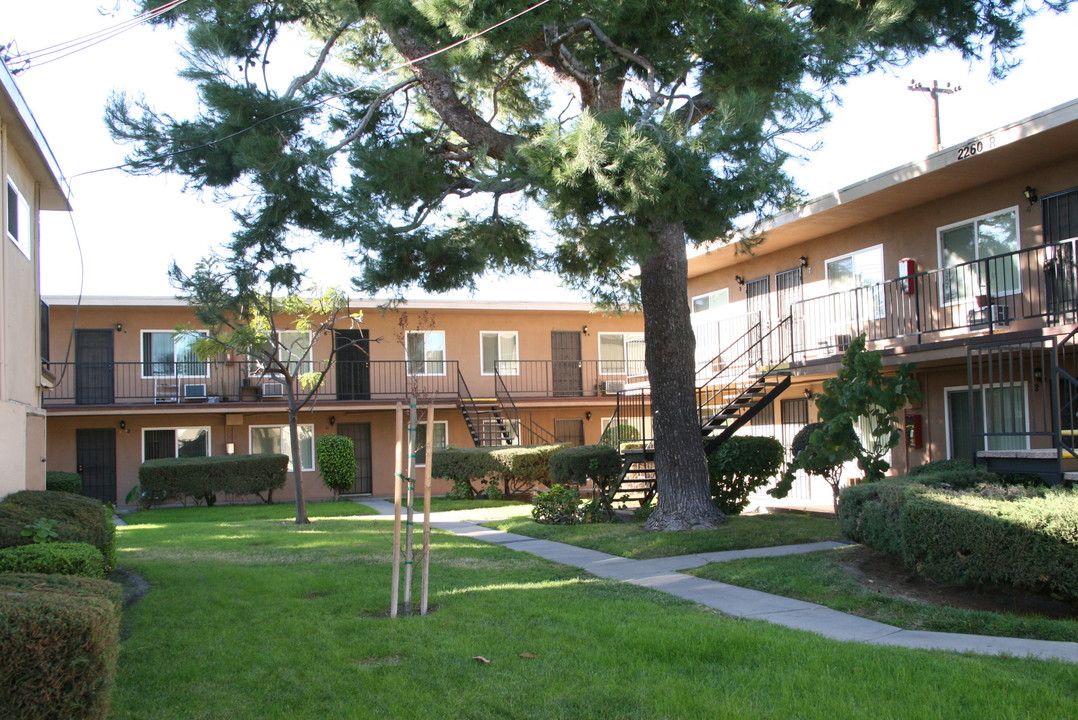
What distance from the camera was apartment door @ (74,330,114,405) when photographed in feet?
78.0

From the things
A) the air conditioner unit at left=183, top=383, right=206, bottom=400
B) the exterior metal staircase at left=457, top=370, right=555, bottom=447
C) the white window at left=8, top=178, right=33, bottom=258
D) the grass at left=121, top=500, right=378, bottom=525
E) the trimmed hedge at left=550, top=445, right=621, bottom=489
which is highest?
the white window at left=8, top=178, right=33, bottom=258

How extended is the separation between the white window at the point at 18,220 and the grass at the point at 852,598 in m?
8.38

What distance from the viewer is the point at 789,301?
17.7 meters

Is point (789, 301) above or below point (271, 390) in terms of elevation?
above

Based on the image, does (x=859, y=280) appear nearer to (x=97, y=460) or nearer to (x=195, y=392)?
(x=195, y=392)

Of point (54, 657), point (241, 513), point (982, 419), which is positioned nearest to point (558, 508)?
point (982, 419)

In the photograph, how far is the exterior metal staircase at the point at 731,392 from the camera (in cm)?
1537

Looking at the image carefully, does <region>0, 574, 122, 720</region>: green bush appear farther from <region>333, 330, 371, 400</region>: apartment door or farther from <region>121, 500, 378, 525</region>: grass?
<region>333, 330, 371, 400</region>: apartment door

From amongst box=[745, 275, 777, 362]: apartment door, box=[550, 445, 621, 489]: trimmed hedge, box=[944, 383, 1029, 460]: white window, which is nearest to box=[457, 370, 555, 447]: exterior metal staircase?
box=[550, 445, 621, 489]: trimmed hedge

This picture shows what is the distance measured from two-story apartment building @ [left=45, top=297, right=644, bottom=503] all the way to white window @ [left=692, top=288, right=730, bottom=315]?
5.48 meters

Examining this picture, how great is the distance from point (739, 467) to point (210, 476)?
1432 centimetres

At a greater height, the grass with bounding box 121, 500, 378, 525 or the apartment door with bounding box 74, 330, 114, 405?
the apartment door with bounding box 74, 330, 114, 405

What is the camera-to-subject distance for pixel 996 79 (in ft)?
39.6

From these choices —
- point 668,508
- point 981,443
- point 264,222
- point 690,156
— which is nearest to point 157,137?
point 264,222
